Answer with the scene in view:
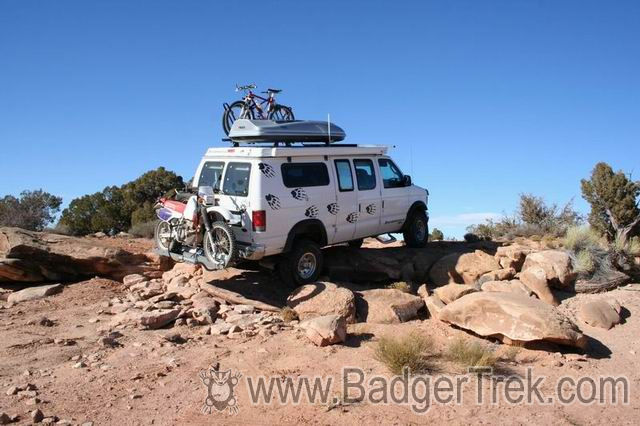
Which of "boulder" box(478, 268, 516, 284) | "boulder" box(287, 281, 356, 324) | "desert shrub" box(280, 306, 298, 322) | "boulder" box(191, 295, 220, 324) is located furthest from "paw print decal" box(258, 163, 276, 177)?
"boulder" box(478, 268, 516, 284)

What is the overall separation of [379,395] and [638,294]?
6.56 metres

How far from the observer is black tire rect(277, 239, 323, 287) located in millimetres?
9781

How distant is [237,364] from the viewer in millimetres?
→ 7078

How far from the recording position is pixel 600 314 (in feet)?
30.3

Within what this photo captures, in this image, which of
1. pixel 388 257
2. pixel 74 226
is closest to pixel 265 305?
pixel 388 257

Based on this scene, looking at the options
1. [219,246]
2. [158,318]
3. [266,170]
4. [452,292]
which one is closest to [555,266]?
[452,292]

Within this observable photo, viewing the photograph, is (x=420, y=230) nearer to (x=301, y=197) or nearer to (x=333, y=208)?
(x=333, y=208)

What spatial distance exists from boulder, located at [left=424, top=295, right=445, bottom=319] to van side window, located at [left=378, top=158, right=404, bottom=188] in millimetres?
3064

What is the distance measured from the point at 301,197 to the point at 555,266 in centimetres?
476

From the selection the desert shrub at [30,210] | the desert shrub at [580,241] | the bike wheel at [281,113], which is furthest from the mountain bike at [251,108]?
the desert shrub at [30,210]

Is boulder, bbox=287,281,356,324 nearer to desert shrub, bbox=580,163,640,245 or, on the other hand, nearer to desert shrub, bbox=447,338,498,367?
desert shrub, bbox=447,338,498,367

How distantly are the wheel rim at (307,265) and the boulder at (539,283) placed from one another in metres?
3.76

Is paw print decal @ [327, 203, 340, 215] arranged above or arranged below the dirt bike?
above

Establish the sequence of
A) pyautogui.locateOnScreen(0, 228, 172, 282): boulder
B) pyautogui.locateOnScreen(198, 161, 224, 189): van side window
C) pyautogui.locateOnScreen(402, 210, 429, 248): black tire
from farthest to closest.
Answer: pyautogui.locateOnScreen(402, 210, 429, 248): black tire → pyautogui.locateOnScreen(0, 228, 172, 282): boulder → pyautogui.locateOnScreen(198, 161, 224, 189): van side window
